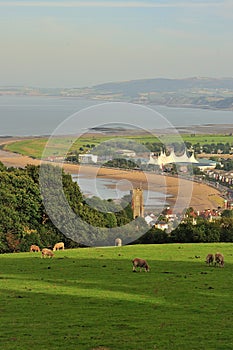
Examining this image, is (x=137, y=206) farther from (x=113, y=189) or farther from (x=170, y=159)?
(x=170, y=159)

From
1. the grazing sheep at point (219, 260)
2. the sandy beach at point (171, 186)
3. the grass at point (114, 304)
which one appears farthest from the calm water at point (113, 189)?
the grass at point (114, 304)

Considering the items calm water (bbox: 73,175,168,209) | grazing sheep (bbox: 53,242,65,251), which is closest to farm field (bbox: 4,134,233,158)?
calm water (bbox: 73,175,168,209)

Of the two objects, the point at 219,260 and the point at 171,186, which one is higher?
the point at 171,186

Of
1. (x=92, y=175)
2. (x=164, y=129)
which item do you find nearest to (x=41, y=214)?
(x=92, y=175)

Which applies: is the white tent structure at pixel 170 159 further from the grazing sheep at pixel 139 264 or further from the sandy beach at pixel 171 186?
the grazing sheep at pixel 139 264

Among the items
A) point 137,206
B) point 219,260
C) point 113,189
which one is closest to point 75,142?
point 113,189
